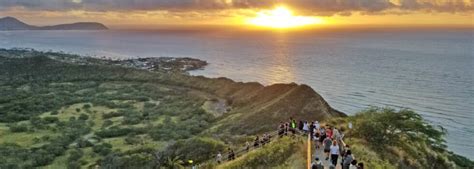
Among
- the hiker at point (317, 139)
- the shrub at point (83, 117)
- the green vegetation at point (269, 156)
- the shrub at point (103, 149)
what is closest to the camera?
the green vegetation at point (269, 156)

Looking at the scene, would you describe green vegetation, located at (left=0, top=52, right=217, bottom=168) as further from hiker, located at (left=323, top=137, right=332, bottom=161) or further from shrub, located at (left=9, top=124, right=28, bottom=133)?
hiker, located at (left=323, top=137, right=332, bottom=161)

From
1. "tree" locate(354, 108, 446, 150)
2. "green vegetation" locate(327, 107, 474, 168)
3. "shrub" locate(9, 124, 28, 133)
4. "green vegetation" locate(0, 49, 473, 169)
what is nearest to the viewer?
"green vegetation" locate(327, 107, 474, 168)

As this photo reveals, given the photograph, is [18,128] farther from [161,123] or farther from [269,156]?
[269,156]

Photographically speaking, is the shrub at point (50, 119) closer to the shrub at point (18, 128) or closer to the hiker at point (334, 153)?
the shrub at point (18, 128)

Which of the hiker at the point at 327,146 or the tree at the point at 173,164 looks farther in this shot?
the tree at the point at 173,164

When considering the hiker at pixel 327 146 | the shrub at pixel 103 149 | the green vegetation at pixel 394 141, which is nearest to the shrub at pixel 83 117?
the shrub at pixel 103 149

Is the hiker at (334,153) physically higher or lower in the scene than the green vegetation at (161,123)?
higher

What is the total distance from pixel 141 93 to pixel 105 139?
31.2 meters

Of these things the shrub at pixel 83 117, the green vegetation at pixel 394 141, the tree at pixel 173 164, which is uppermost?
the green vegetation at pixel 394 141

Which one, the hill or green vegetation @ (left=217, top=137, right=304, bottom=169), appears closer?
green vegetation @ (left=217, top=137, right=304, bottom=169)

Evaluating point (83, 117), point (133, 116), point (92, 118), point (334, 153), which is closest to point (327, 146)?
point (334, 153)

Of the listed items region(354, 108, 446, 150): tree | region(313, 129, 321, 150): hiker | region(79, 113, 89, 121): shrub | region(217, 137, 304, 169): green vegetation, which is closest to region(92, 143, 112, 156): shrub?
region(79, 113, 89, 121): shrub

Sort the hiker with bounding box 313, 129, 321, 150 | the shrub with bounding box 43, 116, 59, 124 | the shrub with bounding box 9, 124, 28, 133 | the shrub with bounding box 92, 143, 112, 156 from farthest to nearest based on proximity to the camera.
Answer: the shrub with bounding box 43, 116, 59, 124 < the shrub with bounding box 9, 124, 28, 133 < the shrub with bounding box 92, 143, 112, 156 < the hiker with bounding box 313, 129, 321, 150

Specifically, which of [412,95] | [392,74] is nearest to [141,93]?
[412,95]
